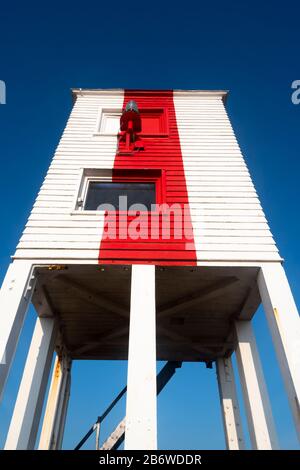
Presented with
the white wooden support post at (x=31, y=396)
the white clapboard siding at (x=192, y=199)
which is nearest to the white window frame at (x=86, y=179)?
the white clapboard siding at (x=192, y=199)

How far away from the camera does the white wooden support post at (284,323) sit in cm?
403

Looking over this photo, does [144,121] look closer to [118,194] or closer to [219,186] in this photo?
[118,194]

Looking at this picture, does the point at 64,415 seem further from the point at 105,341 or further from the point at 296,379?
the point at 296,379

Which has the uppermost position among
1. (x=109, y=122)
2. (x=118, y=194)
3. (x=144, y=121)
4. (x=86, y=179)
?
(x=144, y=121)

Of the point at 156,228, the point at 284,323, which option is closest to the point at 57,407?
the point at 156,228

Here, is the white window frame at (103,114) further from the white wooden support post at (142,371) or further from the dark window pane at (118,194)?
the white wooden support post at (142,371)

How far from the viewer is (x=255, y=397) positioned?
18.2 ft

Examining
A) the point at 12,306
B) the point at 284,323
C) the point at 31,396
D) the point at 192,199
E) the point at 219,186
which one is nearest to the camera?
the point at 284,323

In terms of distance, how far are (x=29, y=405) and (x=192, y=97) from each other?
10.4 meters

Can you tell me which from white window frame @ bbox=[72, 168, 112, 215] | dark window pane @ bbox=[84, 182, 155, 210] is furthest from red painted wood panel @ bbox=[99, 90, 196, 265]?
dark window pane @ bbox=[84, 182, 155, 210]

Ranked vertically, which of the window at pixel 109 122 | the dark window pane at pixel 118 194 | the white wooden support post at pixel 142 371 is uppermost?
the window at pixel 109 122

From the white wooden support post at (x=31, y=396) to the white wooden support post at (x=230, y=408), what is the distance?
427 centimetres

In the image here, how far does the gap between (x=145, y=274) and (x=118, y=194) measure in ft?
9.03

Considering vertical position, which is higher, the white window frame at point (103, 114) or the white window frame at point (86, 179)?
the white window frame at point (103, 114)
